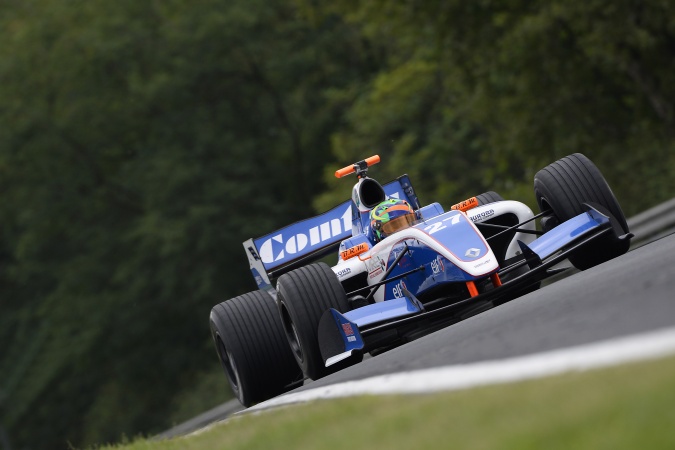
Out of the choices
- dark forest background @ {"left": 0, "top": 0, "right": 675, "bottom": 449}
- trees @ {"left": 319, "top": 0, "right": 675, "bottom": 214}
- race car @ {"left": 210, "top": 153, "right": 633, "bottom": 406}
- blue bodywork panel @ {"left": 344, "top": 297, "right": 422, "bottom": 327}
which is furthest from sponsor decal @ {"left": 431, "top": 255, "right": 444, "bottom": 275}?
dark forest background @ {"left": 0, "top": 0, "right": 675, "bottom": 449}

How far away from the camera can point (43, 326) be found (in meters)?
34.7

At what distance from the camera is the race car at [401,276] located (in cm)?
870

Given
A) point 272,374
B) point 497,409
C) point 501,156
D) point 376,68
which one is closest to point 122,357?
point 376,68

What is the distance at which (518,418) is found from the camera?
3.84 meters

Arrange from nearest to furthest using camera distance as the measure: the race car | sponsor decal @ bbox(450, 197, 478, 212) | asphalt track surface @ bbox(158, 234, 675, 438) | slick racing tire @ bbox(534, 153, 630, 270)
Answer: asphalt track surface @ bbox(158, 234, 675, 438)
the race car
slick racing tire @ bbox(534, 153, 630, 270)
sponsor decal @ bbox(450, 197, 478, 212)

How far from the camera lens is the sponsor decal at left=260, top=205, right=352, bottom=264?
11227 millimetres

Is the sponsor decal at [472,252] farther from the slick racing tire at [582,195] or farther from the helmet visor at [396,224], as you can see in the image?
the helmet visor at [396,224]

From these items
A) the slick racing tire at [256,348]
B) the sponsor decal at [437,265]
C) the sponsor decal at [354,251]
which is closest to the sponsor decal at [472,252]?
the sponsor decal at [437,265]

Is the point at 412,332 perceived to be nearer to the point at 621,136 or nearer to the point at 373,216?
the point at 373,216

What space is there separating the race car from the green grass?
125 inches

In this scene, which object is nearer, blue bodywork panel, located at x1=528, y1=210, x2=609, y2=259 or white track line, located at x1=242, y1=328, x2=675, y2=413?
white track line, located at x1=242, y1=328, x2=675, y2=413

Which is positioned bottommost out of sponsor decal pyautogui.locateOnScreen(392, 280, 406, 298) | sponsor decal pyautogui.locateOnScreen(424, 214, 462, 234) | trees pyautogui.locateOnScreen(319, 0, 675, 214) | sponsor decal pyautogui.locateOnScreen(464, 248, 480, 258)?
sponsor decal pyautogui.locateOnScreen(392, 280, 406, 298)

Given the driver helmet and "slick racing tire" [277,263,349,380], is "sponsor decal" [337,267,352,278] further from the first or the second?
"slick racing tire" [277,263,349,380]

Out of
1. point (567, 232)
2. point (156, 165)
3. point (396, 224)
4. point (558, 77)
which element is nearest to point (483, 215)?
point (396, 224)
